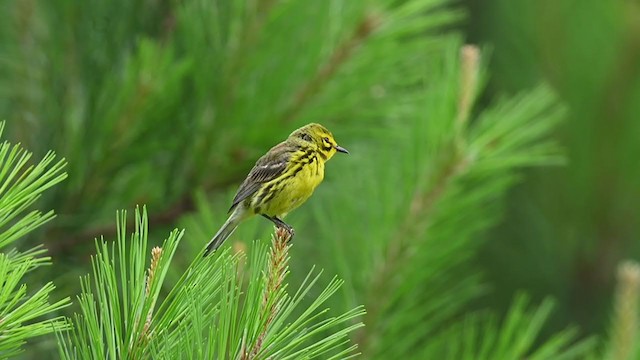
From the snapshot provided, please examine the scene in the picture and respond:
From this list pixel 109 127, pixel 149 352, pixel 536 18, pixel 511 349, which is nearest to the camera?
pixel 149 352

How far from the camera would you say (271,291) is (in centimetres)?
85

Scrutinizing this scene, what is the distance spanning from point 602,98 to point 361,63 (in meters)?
0.60

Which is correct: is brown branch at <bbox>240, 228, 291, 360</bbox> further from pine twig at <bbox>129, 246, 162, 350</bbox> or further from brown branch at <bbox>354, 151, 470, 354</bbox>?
brown branch at <bbox>354, 151, 470, 354</bbox>

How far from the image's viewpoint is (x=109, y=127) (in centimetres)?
162

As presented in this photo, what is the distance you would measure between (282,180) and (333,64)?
0.95 feet

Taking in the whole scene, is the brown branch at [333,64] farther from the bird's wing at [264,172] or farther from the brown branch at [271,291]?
the brown branch at [271,291]

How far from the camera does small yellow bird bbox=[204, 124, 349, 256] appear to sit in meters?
1.44

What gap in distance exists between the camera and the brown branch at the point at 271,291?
2.75 ft

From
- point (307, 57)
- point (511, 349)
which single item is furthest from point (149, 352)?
point (307, 57)

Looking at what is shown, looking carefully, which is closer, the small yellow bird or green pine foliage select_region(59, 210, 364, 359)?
green pine foliage select_region(59, 210, 364, 359)

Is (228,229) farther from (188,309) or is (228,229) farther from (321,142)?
(188,309)

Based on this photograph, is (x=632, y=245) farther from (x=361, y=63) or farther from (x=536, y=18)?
(x=361, y=63)

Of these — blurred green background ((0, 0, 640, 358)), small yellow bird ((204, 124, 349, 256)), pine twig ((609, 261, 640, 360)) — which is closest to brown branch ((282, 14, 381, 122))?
blurred green background ((0, 0, 640, 358))

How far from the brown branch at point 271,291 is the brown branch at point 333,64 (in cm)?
82
